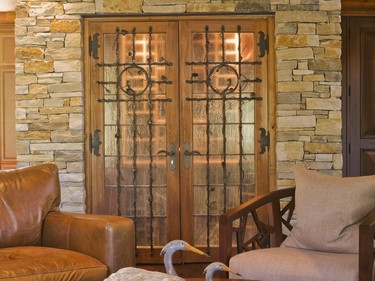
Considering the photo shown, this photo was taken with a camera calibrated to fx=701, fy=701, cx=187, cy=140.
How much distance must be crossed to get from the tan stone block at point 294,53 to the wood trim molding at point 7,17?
8.65 ft

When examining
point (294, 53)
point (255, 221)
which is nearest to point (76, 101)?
point (294, 53)

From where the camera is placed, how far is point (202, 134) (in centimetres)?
544

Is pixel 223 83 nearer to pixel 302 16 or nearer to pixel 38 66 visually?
pixel 302 16

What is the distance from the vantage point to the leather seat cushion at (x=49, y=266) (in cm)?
321

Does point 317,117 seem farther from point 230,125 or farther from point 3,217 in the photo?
point 3,217

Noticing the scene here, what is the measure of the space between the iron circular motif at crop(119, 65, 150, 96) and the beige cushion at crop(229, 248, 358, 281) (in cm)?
222

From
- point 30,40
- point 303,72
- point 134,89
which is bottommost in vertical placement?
point 134,89

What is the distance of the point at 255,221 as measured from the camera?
3857 mm

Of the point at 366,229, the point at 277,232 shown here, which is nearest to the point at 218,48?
the point at 277,232

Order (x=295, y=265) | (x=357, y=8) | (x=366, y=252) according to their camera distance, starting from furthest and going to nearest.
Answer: (x=357, y=8)
(x=295, y=265)
(x=366, y=252)

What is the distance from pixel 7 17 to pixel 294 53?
110 inches

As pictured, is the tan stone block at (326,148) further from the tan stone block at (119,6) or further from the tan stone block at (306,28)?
the tan stone block at (119,6)

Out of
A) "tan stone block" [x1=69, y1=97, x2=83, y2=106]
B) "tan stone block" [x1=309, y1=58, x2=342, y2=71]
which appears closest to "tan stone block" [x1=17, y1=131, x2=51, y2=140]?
"tan stone block" [x1=69, y1=97, x2=83, y2=106]

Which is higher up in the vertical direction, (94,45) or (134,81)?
(94,45)
